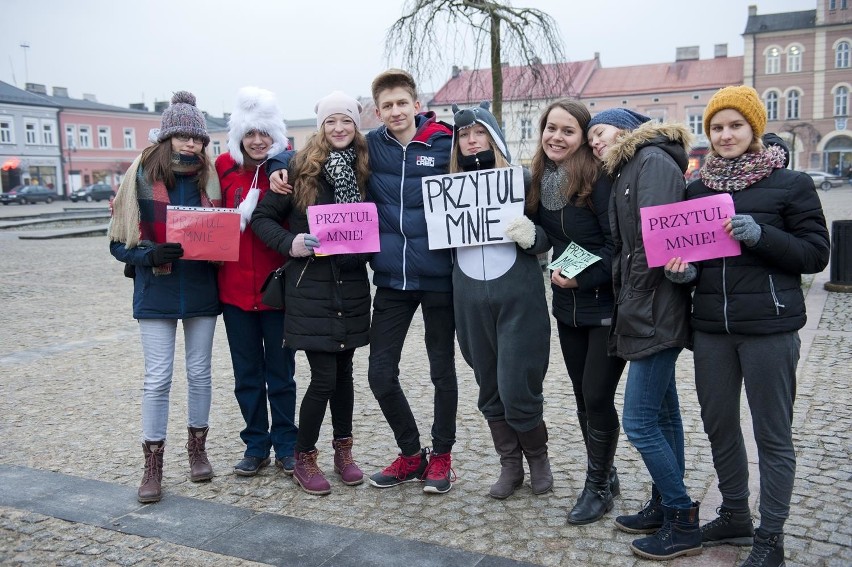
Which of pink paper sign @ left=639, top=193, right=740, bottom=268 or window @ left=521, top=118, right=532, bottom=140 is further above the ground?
window @ left=521, top=118, right=532, bottom=140

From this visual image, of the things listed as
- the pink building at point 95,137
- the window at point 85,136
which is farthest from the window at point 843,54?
the window at point 85,136

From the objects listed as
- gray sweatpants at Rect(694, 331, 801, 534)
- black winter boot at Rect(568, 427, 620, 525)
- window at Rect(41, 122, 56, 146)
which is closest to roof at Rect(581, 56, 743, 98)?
window at Rect(41, 122, 56, 146)

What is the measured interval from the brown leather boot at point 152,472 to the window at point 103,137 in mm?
72099

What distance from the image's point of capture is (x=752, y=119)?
318cm

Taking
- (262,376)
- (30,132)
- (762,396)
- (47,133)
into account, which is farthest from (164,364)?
(47,133)

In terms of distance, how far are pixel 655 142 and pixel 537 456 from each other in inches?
71.2

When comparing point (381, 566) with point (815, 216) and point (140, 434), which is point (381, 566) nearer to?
point (815, 216)

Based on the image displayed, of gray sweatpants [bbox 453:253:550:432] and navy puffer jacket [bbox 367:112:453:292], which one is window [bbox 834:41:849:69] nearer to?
navy puffer jacket [bbox 367:112:453:292]

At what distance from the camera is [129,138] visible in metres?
72.8

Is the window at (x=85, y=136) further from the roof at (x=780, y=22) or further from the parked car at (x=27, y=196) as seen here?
the roof at (x=780, y=22)

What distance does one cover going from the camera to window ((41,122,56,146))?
214 ft

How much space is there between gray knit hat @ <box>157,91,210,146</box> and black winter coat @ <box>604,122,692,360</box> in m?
2.35

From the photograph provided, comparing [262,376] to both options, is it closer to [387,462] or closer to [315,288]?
[315,288]

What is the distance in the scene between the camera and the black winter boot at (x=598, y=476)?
3.92m
